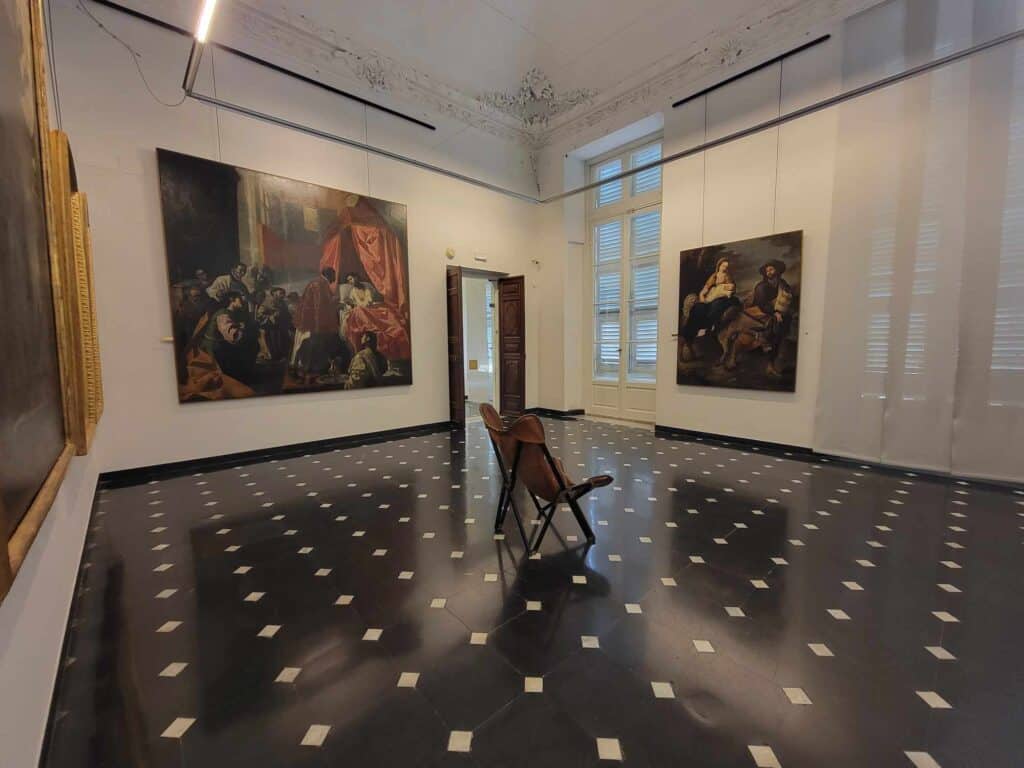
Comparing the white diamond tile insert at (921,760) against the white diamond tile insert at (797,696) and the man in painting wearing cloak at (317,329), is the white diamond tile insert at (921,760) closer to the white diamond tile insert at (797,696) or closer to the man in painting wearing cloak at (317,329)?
the white diamond tile insert at (797,696)

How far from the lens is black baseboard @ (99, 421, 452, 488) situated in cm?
459

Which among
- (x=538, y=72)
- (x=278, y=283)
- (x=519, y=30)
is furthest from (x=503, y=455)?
(x=538, y=72)

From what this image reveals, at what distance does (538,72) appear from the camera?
6.44m

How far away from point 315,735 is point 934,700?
2528mm

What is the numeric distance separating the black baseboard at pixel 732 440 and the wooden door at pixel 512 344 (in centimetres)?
267

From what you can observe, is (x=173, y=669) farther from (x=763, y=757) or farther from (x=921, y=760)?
(x=921, y=760)

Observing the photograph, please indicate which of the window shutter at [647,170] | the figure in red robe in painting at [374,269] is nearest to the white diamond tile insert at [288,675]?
the figure in red robe in painting at [374,269]

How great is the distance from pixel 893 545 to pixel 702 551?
1.43 meters

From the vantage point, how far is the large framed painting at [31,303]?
1147 millimetres

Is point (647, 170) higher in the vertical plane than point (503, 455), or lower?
higher

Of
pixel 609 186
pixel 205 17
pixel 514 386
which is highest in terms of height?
pixel 609 186

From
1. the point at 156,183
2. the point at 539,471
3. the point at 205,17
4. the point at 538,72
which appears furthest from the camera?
the point at 538,72

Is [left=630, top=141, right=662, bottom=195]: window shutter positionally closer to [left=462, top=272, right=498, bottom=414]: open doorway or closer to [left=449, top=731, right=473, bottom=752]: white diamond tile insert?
[left=462, top=272, right=498, bottom=414]: open doorway

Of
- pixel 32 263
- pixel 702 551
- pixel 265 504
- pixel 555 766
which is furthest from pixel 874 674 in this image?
pixel 265 504
